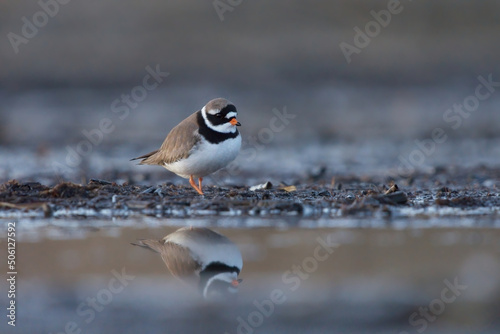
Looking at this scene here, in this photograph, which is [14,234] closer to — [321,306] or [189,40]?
[321,306]

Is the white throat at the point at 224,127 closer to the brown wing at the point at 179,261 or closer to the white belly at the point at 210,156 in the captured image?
the white belly at the point at 210,156

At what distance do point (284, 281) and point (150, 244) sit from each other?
4.93 feet

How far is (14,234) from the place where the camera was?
703cm

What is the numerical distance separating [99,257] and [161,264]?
55 cm

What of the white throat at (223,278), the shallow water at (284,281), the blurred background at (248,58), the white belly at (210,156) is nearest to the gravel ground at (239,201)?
the white belly at (210,156)

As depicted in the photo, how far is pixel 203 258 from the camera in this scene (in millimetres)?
6215

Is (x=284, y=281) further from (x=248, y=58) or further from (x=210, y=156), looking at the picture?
(x=248, y=58)

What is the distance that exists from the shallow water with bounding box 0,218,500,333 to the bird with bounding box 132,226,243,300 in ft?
0.29

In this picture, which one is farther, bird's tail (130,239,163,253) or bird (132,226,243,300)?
bird's tail (130,239,163,253)

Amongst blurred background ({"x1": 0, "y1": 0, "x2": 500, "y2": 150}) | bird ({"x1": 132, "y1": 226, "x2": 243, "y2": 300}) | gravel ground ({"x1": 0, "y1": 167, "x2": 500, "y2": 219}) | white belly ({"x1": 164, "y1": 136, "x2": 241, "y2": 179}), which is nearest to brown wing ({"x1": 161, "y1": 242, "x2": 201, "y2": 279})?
bird ({"x1": 132, "y1": 226, "x2": 243, "y2": 300})

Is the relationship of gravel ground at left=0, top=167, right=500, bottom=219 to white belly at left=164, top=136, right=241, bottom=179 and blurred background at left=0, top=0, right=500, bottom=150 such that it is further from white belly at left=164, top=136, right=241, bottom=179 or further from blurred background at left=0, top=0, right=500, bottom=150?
blurred background at left=0, top=0, right=500, bottom=150

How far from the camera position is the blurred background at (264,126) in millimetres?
5258

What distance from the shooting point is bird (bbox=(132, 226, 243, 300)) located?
5586 mm

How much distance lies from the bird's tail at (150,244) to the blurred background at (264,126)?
156mm
